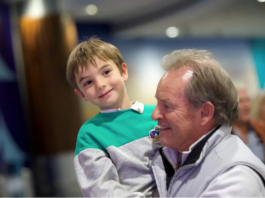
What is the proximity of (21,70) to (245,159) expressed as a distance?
145 inches

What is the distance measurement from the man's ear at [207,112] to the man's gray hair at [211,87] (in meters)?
0.01

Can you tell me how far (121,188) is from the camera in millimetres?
1137

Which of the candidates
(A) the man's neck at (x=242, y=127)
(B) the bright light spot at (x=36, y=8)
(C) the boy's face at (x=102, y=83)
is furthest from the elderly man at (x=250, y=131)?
(B) the bright light spot at (x=36, y=8)

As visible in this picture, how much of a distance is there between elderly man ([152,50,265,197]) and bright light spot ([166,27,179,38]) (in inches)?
64.1

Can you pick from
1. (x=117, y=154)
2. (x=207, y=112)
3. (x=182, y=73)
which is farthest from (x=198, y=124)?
(x=117, y=154)

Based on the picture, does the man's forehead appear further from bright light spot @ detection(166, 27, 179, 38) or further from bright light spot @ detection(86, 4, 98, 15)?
bright light spot @ detection(86, 4, 98, 15)

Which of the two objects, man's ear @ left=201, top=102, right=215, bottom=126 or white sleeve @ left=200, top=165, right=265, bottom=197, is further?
man's ear @ left=201, top=102, right=215, bottom=126

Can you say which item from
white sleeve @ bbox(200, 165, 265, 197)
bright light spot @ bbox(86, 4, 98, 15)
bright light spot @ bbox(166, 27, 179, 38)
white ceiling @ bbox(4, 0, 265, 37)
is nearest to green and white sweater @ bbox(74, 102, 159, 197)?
white sleeve @ bbox(200, 165, 265, 197)

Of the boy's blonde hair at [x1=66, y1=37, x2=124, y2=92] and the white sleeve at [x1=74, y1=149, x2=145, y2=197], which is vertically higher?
the boy's blonde hair at [x1=66, y1=37, x2=124, y2=92]

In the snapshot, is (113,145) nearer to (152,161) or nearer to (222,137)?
(152,161)

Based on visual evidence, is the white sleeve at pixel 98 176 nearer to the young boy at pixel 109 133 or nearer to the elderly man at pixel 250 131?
the young boy at pixel 109 133

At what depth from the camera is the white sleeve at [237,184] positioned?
0.99 meters

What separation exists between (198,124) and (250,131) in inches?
33.0

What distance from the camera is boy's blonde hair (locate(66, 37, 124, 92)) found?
1.18 m
